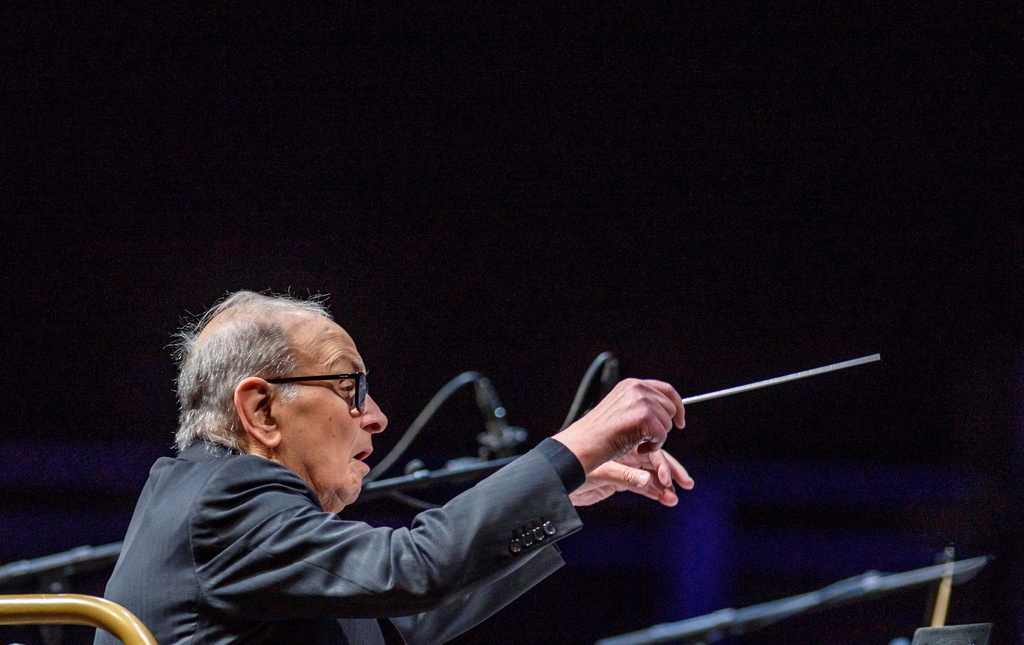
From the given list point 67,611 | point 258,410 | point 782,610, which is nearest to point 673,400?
point 258,410

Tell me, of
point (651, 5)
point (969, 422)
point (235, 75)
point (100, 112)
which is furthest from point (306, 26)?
point (969, 422)

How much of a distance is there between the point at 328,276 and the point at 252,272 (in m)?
0.25

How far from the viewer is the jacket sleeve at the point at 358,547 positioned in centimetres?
115

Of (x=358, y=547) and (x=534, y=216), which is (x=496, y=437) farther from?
(x=534, y=216)

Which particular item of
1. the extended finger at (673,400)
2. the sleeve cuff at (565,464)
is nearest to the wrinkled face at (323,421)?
the sleeve cuff at (565,464)

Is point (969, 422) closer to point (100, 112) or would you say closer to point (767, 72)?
point (767, 72)

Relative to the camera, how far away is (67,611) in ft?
3.60

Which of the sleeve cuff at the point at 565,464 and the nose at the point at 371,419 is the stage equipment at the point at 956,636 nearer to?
the sleeve cuff at the point at 565,464

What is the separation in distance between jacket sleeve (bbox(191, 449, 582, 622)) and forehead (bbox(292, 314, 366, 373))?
30 cm

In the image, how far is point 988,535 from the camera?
3.24 meters

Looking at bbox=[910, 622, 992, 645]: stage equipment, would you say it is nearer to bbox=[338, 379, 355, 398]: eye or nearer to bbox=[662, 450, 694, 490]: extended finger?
bbox=[662, 450, 694, 490]: extended finger

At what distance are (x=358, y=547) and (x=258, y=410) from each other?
0.38 meters

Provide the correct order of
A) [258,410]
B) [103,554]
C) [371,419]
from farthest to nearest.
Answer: [103,554]
[371,419]
[258,410]

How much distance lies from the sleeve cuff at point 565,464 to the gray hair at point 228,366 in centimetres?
46
